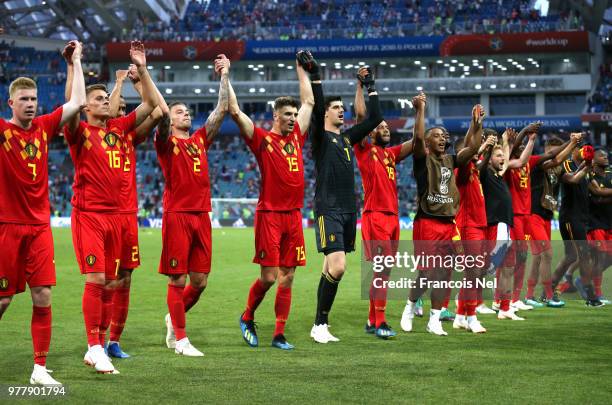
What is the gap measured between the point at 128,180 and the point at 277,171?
1.71m

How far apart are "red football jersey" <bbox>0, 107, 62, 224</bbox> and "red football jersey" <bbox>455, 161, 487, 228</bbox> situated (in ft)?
18.8

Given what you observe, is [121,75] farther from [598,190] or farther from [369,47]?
[369,47]

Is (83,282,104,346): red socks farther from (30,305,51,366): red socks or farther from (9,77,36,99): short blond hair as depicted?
(9,77,36,99): short blond hair

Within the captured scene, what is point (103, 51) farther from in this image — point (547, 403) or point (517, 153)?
point (547, 403)

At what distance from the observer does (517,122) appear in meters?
58.5

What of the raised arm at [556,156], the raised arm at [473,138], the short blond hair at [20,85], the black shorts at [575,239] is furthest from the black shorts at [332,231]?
the black shorts at [575,239]

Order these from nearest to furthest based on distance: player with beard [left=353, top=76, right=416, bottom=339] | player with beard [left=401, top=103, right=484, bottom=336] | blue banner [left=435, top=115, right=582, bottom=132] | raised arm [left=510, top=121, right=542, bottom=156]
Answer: player with beard [left=401, top=103, right=484, bottom=336]
player with beard [left=353, top=76, right=416, bottom=339]
raised arm [left=510, top=121, right=542, bottom=156]
blue banner [left=435, top=115, right=582, bottom=132]

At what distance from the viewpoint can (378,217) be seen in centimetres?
1034

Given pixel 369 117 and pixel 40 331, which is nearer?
pixel 40 331

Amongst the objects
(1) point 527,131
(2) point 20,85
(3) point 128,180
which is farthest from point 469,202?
(2) point 20,85

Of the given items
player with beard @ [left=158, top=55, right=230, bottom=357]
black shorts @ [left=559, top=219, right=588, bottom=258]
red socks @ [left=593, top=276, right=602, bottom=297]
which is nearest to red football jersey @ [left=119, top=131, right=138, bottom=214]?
player with beard @ [left=158, top=55, right=230, bottom=357]

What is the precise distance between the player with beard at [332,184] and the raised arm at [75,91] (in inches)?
101

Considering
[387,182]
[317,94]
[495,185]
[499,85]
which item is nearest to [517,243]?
[495,185]

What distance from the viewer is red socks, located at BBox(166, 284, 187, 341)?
8.56 metres
